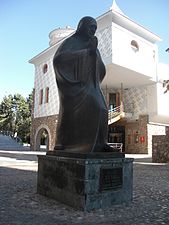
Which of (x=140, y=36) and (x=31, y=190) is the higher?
(x=140, y=36)

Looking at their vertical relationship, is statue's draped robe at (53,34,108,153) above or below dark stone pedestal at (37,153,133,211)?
above

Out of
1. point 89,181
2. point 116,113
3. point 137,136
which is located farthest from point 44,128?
point 89,181

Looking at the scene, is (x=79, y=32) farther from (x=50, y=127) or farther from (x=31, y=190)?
(x=50, y=127)

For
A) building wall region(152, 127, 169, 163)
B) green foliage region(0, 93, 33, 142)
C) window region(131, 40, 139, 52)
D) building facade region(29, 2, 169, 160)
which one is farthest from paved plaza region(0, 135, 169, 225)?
green foliage region(0, 93, 33, 142)

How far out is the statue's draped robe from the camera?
416 centimetres

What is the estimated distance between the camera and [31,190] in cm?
502

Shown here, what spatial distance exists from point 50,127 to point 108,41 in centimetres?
958

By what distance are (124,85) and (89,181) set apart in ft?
71.1

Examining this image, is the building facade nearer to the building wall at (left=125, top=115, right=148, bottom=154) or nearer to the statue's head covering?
the building wall at (left=125, top=115, right=148, bottom=154)

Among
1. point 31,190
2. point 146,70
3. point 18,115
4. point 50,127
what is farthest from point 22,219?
point 18,115

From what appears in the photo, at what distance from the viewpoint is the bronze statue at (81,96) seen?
4.17 metres

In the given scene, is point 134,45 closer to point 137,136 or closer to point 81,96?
point 137,136

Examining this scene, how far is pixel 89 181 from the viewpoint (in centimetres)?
362

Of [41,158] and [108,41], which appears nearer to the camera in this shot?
[41,158]
